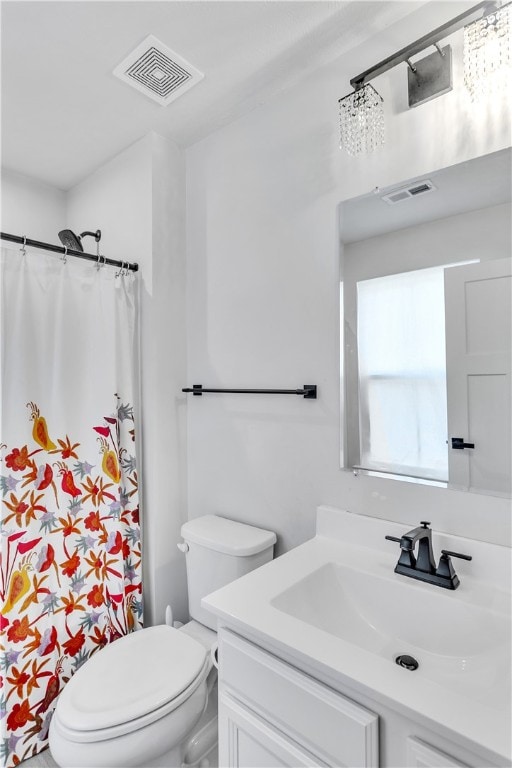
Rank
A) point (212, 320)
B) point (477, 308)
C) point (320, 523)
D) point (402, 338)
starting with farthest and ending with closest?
point (212, 320) → point (320, 523) → point (402, 338) → point (477, 308)

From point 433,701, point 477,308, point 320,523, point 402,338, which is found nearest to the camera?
point 433,701

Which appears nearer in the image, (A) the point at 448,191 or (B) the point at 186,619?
(A) the point at 448,191

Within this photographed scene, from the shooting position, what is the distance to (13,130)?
1.83 m

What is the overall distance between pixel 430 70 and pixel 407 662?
155 centimetres

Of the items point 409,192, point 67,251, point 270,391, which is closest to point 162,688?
point 270,391

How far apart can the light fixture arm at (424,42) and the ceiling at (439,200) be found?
1.04ft

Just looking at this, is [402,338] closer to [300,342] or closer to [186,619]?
[300,342]

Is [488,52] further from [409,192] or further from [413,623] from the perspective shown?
[413,623]

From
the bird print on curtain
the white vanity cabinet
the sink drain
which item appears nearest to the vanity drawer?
the white vanity cabinet

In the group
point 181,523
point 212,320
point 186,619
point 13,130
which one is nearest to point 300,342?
point 212,320

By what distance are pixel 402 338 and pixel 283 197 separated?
0.72m

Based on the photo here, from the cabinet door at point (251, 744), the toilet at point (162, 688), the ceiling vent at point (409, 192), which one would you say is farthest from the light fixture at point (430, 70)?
the cabinet door at point (251, 744)

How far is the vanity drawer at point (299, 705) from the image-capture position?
747mm

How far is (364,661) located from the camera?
2.57 ft
